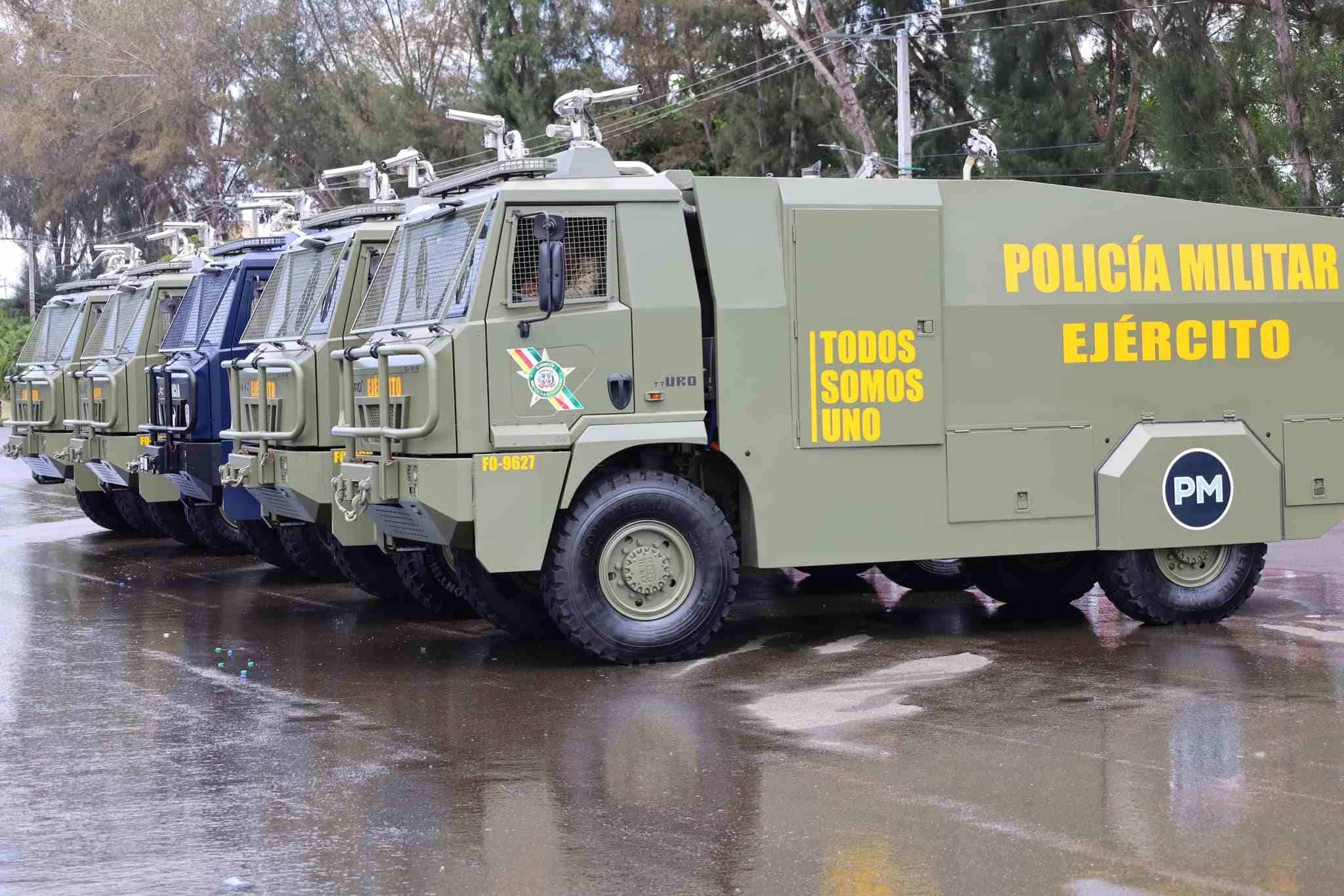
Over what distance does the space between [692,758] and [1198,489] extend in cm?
467

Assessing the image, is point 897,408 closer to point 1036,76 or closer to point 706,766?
point 706,766

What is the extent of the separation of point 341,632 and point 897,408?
3951 mm

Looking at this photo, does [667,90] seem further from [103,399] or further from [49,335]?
[103,399]

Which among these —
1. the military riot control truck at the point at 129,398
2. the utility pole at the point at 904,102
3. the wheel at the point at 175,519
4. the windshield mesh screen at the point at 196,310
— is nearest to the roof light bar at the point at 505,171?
the windshield mesh screen at the point at 196,310

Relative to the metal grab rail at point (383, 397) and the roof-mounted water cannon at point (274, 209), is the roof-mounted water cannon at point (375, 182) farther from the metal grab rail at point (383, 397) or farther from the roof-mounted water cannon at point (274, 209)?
the metal grab rail at point (383, 397)

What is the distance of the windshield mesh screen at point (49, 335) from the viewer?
67.4ft

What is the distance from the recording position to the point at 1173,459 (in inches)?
428

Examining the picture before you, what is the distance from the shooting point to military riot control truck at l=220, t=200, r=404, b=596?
1181 cm

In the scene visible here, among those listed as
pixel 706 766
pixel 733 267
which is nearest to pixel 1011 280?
pixel 733 267

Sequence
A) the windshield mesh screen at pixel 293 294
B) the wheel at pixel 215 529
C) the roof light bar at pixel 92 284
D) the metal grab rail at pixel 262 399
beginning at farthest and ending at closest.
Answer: the roof light bar at pixel 92 284 < the wheel at pixel 215 529 < the windshield mesh screen at pixel 293 294 < the metal grab rail at pixel 262 399

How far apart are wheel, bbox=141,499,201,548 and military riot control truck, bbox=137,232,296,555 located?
1.44 metres

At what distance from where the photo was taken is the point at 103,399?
1681cm

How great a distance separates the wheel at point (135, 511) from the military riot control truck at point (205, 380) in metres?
2.74

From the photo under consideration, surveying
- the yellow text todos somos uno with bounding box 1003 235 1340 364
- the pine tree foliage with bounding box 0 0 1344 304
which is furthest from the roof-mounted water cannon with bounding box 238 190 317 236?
the pine tree foliage with bounding box 0 0 1344 304
